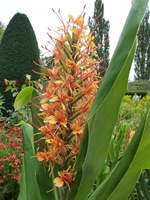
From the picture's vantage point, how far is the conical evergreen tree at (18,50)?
1188cm

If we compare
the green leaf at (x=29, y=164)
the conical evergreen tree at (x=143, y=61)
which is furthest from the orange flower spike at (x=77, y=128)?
the conical evergreen tree at (x=143, y=61)

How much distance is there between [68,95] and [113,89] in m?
0.20

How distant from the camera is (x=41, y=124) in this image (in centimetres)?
180

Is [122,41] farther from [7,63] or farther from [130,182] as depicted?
[7,63]

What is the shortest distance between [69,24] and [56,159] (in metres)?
0.40

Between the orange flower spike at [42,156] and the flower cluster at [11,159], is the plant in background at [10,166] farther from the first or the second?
the orange flower spike at [42,156]

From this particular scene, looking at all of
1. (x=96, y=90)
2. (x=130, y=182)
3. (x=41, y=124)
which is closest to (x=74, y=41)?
(x=96, y=90)

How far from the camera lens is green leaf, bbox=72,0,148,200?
4.87 ft

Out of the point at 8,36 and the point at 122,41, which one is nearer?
the point at 122,41

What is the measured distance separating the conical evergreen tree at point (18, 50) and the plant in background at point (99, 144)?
1006 centimetres

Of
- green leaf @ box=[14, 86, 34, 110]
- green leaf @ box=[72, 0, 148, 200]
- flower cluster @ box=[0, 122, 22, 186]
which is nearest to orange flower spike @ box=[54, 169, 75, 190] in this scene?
green leaf @ box=[72, 0, 148, 200]

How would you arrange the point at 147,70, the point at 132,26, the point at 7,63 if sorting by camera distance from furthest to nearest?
the point at 147,70 → the point at 7,63 → the point at 132,26

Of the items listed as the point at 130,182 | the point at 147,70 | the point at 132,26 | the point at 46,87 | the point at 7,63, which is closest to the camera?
the point at 132,26

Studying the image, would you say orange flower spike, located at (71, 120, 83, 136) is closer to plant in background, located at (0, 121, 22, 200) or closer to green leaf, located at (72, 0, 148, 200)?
green leaf, located at (72, 0, 148, 200)
